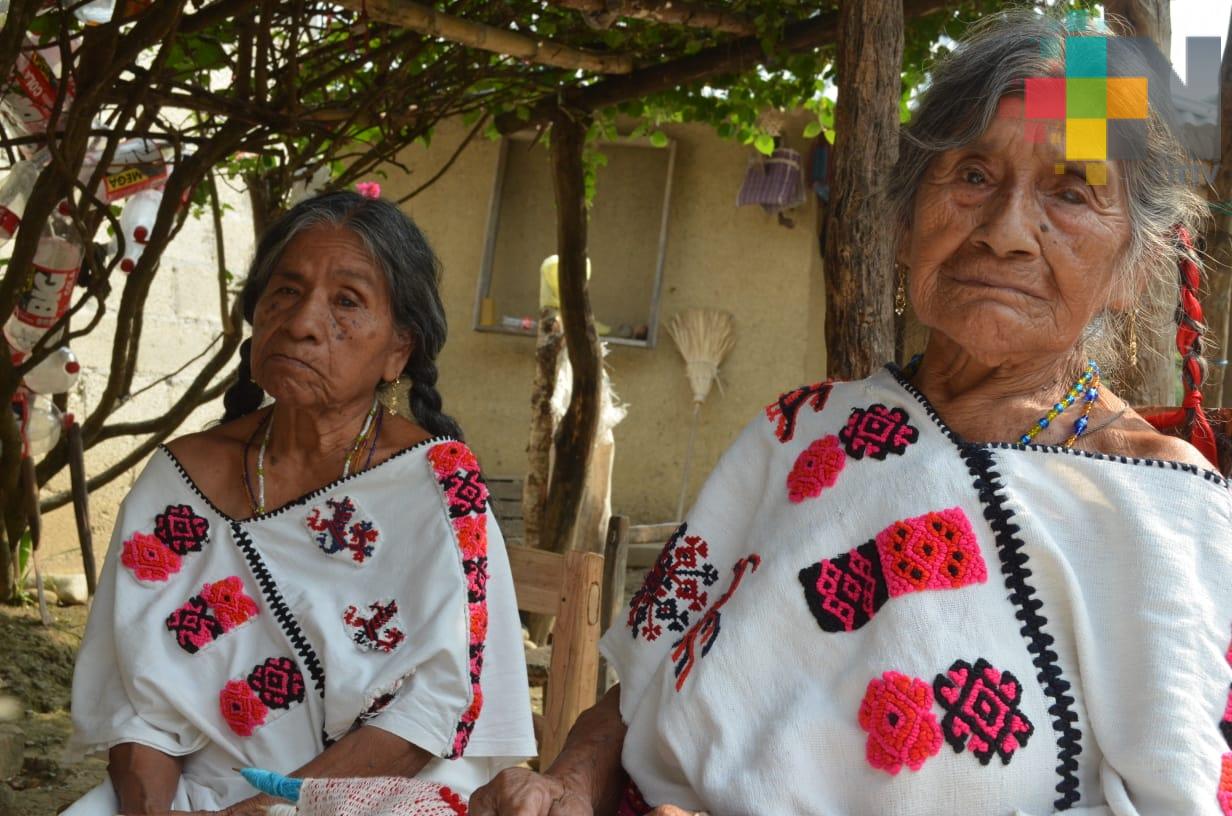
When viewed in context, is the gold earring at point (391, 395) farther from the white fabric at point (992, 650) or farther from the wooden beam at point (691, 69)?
the wooden beam at point (691, 69)

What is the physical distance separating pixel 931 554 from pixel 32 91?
386 centimetres

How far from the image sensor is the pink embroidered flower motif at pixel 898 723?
1526 millimetres

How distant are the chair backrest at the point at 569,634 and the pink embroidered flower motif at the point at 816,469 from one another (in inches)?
42.5

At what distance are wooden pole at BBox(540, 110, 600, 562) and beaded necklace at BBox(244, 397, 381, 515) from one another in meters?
3.21

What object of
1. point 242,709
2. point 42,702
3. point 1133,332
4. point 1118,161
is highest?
point 1118,161

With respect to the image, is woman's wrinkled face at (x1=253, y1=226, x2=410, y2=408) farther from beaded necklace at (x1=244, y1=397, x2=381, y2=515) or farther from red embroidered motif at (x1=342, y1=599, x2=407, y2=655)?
red embroidered motif at (x1=342, y1=599, x2=407, y2=655)

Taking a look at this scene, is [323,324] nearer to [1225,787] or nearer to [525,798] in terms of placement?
[525,798]

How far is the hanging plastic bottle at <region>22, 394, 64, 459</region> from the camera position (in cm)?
576

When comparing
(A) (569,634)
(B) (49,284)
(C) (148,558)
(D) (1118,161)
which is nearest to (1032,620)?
(D) (1118,161)

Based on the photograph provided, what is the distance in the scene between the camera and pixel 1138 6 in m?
2.72

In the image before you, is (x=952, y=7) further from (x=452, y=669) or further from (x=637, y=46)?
(x=452, y=669)

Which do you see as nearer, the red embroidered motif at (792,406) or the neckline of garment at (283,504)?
the red embroidered motif at (792,406)

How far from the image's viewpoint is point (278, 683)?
8.22 ft

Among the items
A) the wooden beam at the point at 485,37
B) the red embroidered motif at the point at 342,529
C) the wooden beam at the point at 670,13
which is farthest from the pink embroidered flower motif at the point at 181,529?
the wooden beam at the point at 670,13
